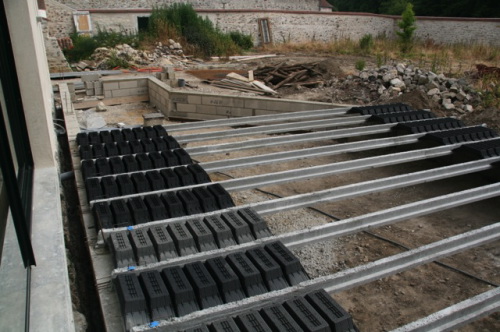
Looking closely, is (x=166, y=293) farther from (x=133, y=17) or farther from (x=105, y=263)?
(x=133, y=17)

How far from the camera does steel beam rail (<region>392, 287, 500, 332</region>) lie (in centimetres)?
274

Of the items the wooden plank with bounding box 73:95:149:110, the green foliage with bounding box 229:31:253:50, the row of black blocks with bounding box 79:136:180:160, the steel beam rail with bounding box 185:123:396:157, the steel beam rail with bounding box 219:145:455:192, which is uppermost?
the green foliage with bounding box 229:31:253:50

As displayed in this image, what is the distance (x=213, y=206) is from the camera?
12.9ft

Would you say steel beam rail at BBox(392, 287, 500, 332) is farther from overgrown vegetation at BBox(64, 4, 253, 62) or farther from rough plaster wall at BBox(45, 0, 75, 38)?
rough plaster wall at BBox(45, 0, 75, 38)

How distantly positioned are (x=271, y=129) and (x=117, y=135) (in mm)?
2414

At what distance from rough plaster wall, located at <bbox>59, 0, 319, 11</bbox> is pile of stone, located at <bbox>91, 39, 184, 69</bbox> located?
363 inches

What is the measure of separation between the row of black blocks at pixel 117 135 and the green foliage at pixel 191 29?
683 inches

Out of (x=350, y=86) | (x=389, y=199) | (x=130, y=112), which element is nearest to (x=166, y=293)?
(x=389, y=199)

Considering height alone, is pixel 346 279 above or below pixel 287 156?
below

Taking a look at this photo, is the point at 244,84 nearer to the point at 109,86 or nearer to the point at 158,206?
the point at 109,86

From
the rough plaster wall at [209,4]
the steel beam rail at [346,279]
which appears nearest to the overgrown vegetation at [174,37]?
the rough plaster wall at [209,4]

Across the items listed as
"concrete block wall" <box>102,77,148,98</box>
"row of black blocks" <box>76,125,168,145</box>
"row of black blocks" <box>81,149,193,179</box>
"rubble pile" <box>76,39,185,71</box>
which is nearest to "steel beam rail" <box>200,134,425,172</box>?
"row of black blocks" <box>81,149,193,179</box>

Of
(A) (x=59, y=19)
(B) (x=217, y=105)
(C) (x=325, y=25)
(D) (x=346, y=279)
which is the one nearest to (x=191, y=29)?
(A) (x=59, y=19)

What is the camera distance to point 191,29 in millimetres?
23578
